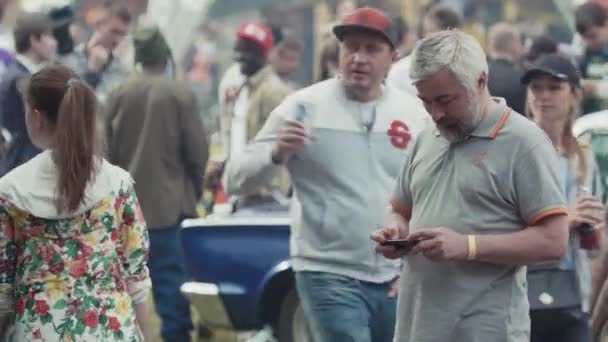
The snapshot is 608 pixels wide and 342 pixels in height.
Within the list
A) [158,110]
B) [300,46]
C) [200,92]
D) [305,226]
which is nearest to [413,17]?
[200,92]

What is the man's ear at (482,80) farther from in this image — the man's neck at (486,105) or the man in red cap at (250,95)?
the man in red cap at (250,95)

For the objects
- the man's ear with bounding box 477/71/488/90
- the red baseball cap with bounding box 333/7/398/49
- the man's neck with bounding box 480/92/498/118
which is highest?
the red baseball cap with bounding box 333/7/398/49

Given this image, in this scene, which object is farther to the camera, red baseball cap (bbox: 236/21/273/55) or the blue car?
red baseball cap (bbox: 236/21/273/55)

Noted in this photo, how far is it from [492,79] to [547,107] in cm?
290

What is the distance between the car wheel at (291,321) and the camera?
9492mm

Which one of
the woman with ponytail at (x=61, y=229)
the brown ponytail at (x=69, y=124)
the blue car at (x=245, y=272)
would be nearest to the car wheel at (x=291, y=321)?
the blue car at (x=245, y=272)

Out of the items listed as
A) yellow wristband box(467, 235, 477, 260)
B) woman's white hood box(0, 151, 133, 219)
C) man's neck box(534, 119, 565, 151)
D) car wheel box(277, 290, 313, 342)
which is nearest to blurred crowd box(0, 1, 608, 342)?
man's neck box(534, 119, 565, 151)

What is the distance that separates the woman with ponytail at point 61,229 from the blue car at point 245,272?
3916mm

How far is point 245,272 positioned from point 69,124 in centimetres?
427

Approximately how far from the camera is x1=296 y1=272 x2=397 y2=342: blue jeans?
6957mm

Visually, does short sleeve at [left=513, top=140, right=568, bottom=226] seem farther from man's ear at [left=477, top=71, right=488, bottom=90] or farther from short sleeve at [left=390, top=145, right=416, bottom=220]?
short sleeve at [left=390, top=145, right=416, bottom=220]

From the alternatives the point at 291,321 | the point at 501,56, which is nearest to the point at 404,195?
the point at 291,321

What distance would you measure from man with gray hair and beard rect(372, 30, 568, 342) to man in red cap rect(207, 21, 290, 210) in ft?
18.3

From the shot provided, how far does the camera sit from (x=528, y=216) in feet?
17.1
